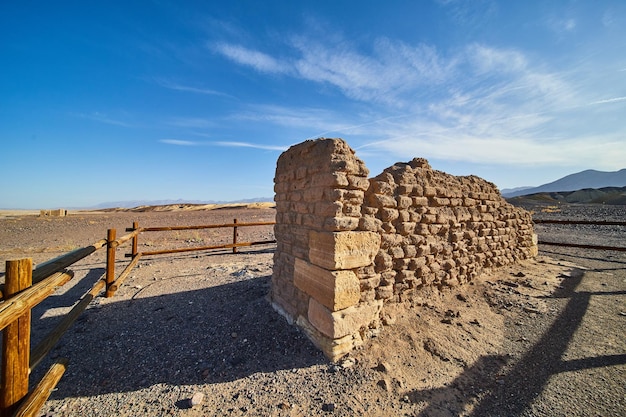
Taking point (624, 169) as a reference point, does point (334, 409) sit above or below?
below

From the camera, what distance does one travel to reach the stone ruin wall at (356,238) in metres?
3.26

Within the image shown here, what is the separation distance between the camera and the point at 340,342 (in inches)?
125

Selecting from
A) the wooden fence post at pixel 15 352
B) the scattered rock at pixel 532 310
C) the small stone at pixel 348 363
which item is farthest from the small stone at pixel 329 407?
the scattered rock at pixel 532 310

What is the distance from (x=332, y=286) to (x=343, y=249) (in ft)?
1.52

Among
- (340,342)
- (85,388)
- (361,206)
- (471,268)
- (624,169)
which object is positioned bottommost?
(85,388)

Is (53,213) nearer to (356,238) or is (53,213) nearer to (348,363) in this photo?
(356,238)

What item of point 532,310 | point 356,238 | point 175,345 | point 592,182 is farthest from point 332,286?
point 592,182

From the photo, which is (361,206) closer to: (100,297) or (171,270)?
(100,297)

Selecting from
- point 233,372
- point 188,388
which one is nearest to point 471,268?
point 233,372

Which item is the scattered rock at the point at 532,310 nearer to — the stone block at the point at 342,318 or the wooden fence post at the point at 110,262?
the stone block at the point at 342,318

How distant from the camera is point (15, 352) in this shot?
1693 mm

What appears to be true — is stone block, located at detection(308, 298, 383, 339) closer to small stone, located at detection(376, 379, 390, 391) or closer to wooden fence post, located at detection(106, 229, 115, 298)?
small stone, located at detection(376, 379, 390, 391)

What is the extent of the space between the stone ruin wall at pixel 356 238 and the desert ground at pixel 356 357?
344 millimetres

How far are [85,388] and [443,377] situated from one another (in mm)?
3907
